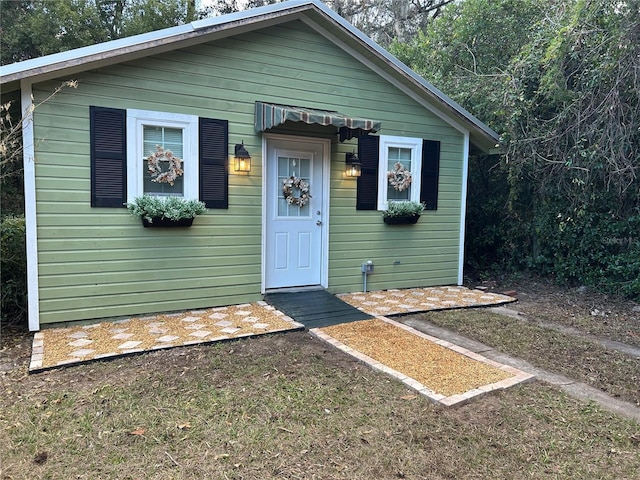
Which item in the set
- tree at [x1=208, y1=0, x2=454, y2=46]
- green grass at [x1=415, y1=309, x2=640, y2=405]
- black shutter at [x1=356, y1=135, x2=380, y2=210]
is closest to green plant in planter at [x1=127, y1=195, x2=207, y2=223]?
black shutter at [x1=356, y1=135, x2=380, y2=210]

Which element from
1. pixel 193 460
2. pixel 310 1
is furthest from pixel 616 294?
pixel 193 460

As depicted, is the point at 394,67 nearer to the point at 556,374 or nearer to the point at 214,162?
the point at 214,162

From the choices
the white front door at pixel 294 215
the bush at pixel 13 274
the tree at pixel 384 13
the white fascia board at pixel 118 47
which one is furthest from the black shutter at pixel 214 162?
the tree at pixel 384 13

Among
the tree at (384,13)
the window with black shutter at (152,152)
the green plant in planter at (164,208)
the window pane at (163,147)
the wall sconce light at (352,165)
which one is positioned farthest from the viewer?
the tree at (384,13)

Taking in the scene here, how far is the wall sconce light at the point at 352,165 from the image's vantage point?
5.76m

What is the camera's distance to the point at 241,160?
16.4ft

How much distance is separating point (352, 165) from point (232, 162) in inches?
64.7

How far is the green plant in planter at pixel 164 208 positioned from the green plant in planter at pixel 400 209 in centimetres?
269

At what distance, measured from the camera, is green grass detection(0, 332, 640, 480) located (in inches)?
86.4

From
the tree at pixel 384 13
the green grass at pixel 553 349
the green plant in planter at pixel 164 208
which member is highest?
the tree at pixel 384 13

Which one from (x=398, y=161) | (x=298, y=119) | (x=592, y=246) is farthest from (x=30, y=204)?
(x=592, y=246)

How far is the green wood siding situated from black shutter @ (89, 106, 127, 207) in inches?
3.2

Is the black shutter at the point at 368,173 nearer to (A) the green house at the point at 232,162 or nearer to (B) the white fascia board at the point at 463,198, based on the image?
(A) the green house at the point at 232,162

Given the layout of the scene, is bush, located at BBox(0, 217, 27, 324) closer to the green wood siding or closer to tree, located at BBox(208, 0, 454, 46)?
the green wood siding
